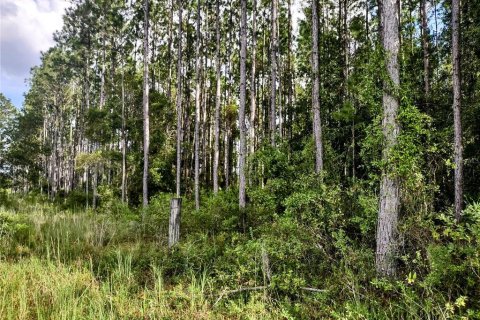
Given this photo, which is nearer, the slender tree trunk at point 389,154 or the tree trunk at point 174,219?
the slender tree trunk at point 389,154

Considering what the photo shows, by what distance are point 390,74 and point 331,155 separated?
5.30 m

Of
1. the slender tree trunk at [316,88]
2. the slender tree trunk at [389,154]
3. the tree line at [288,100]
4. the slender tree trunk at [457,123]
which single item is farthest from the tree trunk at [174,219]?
the slender tree trunk at [457,123]

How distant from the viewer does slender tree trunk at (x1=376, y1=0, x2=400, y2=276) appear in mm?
4770

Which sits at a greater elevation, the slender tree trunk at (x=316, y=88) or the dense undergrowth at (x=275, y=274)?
the slender tree trunk at (x=316, y=88)

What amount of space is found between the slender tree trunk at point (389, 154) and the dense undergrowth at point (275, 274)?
7.2 inches

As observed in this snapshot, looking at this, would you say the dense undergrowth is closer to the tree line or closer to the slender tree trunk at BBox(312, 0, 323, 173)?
the tree line

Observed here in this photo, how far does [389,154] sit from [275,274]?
2.62m

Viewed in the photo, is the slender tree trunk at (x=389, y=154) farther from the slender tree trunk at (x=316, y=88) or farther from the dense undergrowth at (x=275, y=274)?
the slender tree trunk at (x=316, y=88)

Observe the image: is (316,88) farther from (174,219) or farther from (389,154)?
(174,219)

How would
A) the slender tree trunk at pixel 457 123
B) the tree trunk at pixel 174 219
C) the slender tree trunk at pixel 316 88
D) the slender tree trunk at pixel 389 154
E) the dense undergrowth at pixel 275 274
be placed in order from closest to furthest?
the dense undergrowth at pixel 275 274 → the slender tree trunk at pixel 389 154 → the tree trunk at pixel 174 219 → the slender tree trunk at pixel 457 123 → the slender tree trunk at pixel 316 88

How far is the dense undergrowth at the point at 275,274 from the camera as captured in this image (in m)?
3.46

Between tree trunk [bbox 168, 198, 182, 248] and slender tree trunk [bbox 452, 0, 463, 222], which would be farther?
slender tree trunk [bbox 452, 0, 463, 222]

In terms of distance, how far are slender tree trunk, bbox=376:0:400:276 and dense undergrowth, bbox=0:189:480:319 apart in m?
0.18

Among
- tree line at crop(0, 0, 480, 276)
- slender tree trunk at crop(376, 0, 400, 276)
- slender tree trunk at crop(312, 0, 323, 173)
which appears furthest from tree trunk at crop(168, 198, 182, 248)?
slender tree trunk at crop(312, 0, 323, 173)
